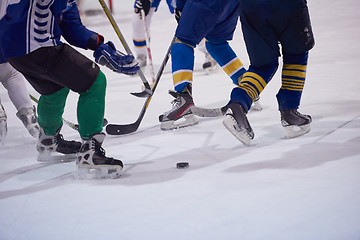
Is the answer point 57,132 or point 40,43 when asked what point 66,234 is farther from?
point 57,132

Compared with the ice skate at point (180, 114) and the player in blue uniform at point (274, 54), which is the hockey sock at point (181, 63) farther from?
the player in blue uniform at point (274, 54)

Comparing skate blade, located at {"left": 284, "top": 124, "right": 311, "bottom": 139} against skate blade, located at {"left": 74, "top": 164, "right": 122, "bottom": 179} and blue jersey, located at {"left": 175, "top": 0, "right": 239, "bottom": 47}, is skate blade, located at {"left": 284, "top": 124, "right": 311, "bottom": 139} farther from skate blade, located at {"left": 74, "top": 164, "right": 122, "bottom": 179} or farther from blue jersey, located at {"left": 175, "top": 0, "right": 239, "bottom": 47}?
skate blade, located at {"left": 74, "top": 164, "right": 122, "bottom": 179}

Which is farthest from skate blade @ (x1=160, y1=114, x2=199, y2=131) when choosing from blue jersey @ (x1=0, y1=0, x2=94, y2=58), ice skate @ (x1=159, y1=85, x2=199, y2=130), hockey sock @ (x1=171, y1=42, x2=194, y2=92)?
blue jersey @ (x1=0, y1=0, x2=94, y2=58)

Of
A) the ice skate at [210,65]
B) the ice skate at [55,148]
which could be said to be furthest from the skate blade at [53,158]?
the ice skate at [210,65]

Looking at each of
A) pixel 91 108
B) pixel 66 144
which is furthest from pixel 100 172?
pixel 66 144

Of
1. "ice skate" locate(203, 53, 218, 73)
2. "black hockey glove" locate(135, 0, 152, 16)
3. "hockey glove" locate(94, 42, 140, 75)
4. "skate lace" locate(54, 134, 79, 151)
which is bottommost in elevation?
"ice skate" locate(203, 53, 218, 73)

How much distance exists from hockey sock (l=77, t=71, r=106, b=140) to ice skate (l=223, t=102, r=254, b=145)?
1.77ft

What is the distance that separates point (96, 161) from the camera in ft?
7.23

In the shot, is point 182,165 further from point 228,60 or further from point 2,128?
point 2,128

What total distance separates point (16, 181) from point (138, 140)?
26.5 inches

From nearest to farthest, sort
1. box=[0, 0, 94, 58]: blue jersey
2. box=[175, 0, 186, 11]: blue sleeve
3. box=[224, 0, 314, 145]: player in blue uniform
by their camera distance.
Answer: box=[0, 0, 94, 58]: blue jersey → box=[224, 0, 314, 145]: player in blue uniform → box=[175, 0, 186, 11]: blue sleeve

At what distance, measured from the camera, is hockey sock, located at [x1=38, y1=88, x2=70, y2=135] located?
2.36 m

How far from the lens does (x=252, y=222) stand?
5.38ft

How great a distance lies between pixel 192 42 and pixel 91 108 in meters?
0.85
